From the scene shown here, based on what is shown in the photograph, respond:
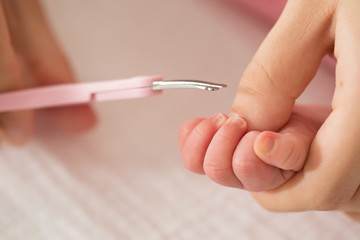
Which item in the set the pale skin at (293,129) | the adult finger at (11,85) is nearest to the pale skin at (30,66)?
the adult finger at (11,85)

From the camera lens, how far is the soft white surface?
17.6 inches

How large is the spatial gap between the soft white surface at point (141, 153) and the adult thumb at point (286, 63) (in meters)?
0.13

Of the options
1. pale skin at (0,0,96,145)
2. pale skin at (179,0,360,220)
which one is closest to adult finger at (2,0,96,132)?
pale skin at (0,0,96,145)

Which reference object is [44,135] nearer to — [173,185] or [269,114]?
[173,185]

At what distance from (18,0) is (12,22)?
0.03 m

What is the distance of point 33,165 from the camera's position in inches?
20.1

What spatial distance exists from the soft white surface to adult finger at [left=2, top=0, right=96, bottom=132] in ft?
0.07

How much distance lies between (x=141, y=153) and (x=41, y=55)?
0.61ft

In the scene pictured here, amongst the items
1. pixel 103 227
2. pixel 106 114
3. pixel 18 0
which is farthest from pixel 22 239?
pixel 18 0

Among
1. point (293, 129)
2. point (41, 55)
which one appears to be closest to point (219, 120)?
point (293, 129)

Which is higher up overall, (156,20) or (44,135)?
(156,20)

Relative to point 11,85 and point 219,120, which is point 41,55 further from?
point 219,120

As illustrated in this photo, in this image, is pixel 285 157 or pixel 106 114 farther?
pixel 106 114

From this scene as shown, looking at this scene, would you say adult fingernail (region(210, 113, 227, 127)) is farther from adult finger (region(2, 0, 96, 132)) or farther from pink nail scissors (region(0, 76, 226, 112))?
adult finger (region(2, 0, 96, 132))
